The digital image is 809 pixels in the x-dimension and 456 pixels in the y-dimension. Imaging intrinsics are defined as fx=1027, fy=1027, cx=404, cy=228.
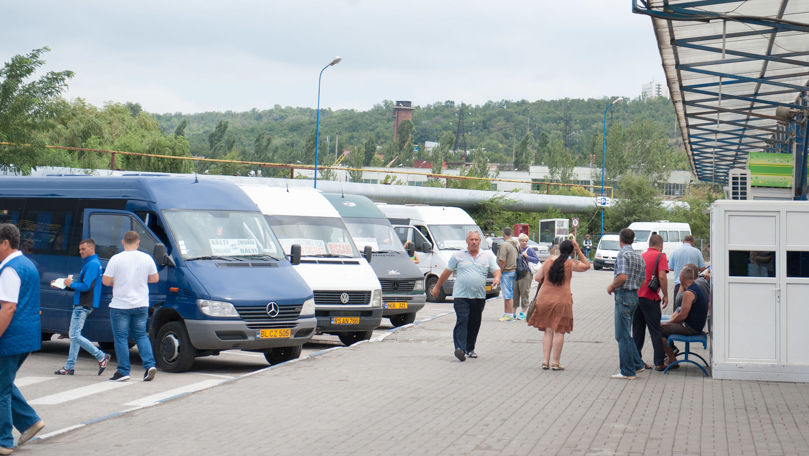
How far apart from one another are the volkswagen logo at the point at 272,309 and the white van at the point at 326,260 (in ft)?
7.47

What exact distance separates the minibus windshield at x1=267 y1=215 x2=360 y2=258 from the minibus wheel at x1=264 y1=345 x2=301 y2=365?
2.66m

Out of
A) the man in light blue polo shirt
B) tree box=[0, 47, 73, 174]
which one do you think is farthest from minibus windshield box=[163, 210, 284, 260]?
tree box=[0, 47, 73, 174]

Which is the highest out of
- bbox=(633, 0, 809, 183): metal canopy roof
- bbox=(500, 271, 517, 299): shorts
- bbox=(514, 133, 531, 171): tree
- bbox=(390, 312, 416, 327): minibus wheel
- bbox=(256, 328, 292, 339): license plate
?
bbox=(514, 133, 531, 171): tree

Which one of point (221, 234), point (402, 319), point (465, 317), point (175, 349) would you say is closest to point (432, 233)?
point (402, 319)

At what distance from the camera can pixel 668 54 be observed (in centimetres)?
1919

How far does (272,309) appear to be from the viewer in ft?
42.3

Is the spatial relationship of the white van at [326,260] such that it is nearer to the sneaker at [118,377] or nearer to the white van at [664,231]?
the sneaker at [118,377]

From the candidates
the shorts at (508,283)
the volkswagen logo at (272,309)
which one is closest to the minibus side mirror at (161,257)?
the volkswagen logo at (272,309)

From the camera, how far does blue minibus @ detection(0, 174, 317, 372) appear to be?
12.6 meters

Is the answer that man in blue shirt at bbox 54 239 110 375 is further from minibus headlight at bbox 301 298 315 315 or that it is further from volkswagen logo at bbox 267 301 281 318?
minibus headlight at bbox 301 298 315 315

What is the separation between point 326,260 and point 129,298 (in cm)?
512

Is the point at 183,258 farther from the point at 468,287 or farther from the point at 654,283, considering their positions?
the point at 654,283

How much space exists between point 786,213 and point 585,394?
319 centimetres

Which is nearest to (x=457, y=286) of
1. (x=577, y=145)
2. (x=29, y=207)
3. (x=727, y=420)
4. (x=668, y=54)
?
(x=727, y=420)
